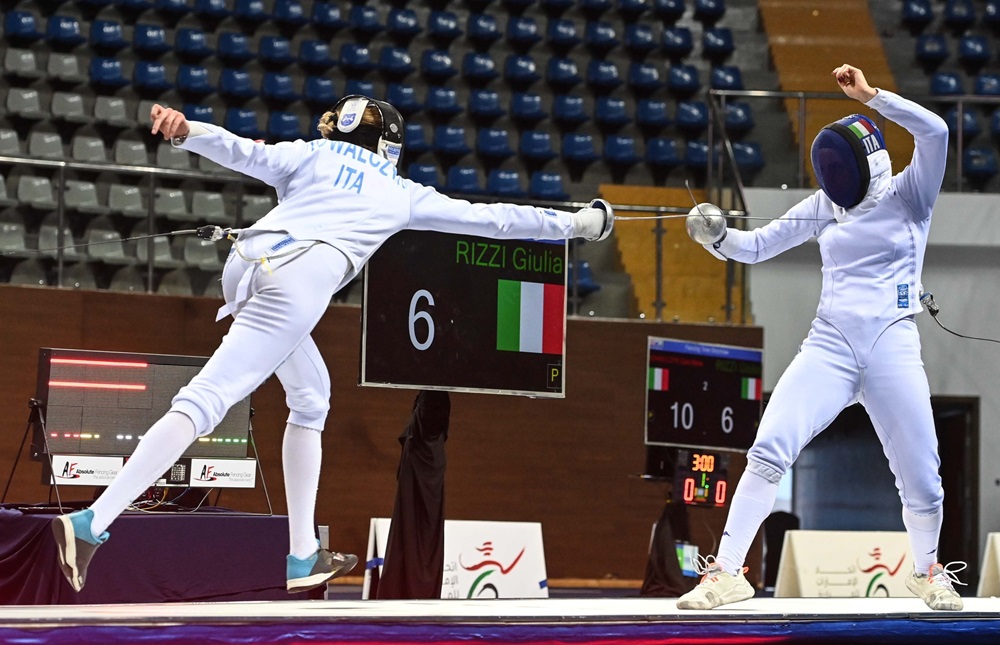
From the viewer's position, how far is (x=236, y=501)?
7.49 metres

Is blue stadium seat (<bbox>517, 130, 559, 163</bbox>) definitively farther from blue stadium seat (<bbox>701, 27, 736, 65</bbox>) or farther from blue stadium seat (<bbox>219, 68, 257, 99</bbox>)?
blue stadium seat (<bbox>219, 68, 257, 99</bbox>)

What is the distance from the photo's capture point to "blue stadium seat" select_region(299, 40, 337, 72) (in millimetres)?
10609

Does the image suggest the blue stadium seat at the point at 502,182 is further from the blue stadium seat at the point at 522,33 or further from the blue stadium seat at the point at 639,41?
the blue stadium seat at the point at 639,41

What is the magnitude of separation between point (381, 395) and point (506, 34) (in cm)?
502

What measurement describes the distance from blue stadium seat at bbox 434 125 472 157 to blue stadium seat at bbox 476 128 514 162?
13 cm

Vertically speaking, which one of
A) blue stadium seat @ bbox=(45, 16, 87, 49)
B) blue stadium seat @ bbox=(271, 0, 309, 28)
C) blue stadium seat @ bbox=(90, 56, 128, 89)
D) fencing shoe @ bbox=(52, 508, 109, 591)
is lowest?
fencing shoe @ bbox=(52, 508, 109, 591)

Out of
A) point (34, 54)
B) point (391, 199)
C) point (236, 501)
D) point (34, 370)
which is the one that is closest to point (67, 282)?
point (34, 370)

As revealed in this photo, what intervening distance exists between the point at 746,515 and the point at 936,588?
69cm

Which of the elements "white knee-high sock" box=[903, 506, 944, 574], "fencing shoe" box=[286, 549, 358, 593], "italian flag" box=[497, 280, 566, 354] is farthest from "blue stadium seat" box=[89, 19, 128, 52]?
"white knee-high sock" box=[903, 506, 944, 574]

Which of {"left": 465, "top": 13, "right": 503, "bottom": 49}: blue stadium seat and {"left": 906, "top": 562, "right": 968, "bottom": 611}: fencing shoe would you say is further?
{"left": 465, "top": 13, "right": 503, "bottom": 49}: blue stadium seat

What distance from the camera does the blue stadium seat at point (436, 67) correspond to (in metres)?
10.9

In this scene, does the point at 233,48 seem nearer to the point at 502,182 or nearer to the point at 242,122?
the point at 242,122

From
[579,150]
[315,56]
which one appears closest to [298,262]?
→ [579,150]

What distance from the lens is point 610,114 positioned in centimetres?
1080
